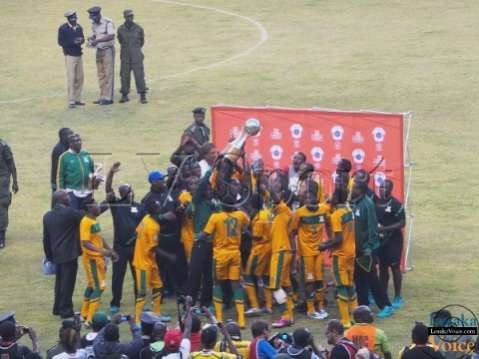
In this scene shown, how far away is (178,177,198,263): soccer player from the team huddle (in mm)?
13

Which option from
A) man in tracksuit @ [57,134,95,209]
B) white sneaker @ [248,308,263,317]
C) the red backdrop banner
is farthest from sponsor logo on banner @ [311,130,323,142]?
man in tracksuit @ [57,134,95,209]

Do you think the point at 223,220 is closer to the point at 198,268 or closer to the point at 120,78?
the point at 198,268

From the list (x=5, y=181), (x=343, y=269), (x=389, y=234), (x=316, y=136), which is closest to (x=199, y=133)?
(x=316, y=136)

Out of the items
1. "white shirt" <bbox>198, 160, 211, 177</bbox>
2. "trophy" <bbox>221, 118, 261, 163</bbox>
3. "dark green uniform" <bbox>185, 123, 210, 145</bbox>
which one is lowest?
"white shirt" <bbox>198, 160, 211, 177</bbox>

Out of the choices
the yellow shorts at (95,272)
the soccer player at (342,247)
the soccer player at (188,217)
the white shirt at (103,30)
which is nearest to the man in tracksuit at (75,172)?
the soccer player at (188,217)

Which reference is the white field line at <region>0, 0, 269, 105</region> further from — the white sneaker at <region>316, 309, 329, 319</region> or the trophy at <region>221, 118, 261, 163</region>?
the white sneaker at <region>316, 309, 329, 319</region>

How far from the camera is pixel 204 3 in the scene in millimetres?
37812

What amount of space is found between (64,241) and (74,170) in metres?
2.14

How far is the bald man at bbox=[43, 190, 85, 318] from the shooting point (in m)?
17.7

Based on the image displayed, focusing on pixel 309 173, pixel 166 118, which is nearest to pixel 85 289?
pixel 309 173

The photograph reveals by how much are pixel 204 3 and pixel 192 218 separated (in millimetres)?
20541

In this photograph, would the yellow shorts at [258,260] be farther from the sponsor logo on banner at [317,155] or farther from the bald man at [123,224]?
the sponsor logo on banner at [317,155]

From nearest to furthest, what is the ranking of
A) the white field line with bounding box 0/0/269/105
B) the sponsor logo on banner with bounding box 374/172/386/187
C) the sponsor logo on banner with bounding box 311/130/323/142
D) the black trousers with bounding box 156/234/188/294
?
1. the black trousers with bounding box 156/234/188/294
2. the sponsor logo on banner with bounding box 374/172/386/187
3. the sponsor logo on banner with bounding box 311/130/323/142
4. the white field line with bounding box 0/0/269/105

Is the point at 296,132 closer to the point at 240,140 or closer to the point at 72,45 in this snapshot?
the point at 240,140
